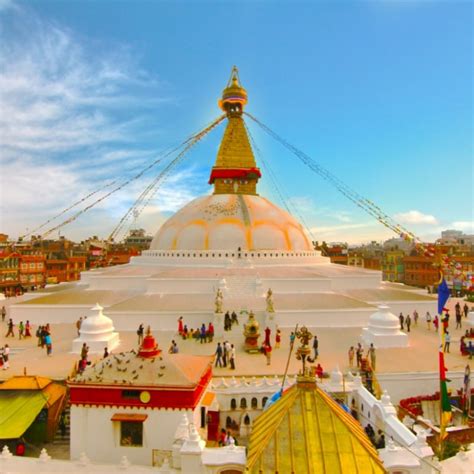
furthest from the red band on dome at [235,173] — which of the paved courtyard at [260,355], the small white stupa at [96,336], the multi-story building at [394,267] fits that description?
the multi-story building at [394,267]

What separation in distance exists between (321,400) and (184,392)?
3.18 meters

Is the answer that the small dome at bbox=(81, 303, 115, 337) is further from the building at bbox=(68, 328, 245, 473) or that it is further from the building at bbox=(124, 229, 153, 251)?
the building at bbox=(124, 229, 153, 251)

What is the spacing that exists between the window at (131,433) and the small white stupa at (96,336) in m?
5.22

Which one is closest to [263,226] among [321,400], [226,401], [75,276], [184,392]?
[226,401]

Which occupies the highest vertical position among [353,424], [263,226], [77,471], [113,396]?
[263,226]

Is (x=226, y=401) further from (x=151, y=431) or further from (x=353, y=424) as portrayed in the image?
(x=353, y=424)

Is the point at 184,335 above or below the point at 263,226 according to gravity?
below

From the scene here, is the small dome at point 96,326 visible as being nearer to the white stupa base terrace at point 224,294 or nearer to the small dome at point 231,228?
the white stupa base terrace at point 224,294

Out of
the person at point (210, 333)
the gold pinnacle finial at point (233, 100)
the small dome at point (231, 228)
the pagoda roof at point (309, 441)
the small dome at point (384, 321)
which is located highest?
the gold pinnacle finial at point (233, 100)

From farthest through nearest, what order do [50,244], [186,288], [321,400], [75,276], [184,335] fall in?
1. [50,244]
2. [75,276]
3. [186,288]
4. [184,335]
5. [321,400]

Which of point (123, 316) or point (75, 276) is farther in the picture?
point (75, 276)

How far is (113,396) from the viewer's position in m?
6.49

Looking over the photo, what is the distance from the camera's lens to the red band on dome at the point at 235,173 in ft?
82.4

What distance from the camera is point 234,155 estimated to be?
25.8 meters
